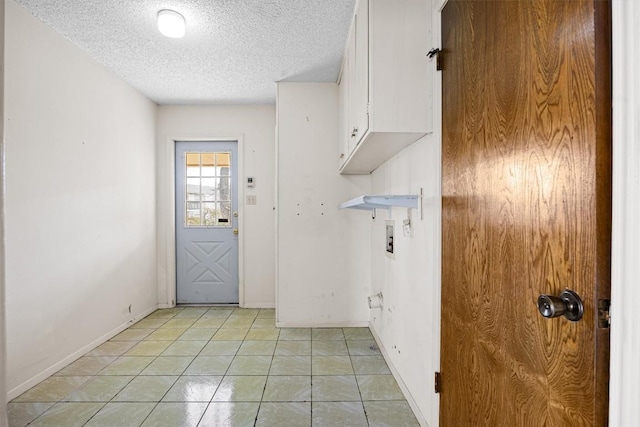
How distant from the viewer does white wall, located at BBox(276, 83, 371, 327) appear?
3312mm

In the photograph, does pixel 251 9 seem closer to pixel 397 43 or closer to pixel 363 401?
pixel 397 43

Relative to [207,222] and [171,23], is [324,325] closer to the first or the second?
[207,222]

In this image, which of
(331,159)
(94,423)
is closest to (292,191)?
(331,159)

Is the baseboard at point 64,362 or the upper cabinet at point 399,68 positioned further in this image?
the baseboard at point 64,362

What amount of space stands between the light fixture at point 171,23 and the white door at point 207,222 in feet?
6.17

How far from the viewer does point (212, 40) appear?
2.53 meters

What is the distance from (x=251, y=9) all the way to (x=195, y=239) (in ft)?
9.00

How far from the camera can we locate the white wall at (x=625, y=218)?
648 millimetres

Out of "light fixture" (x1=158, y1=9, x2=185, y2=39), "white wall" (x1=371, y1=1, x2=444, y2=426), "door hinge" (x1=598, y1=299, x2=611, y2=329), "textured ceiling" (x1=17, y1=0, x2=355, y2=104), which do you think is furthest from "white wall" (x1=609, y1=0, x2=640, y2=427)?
"light fixture" (x1=158, y1=9, x2=185, y2=39)

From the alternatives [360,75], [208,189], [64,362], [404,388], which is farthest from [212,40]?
[404,388]

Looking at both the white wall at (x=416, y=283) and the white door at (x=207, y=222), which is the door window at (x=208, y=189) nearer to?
the white door at (x=207, y=222)

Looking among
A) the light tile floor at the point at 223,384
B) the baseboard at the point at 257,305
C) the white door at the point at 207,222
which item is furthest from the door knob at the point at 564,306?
the white door at the point at 207,222

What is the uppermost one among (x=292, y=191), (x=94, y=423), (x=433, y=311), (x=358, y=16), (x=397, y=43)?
(x=358, y=16)

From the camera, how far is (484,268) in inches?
46.3
